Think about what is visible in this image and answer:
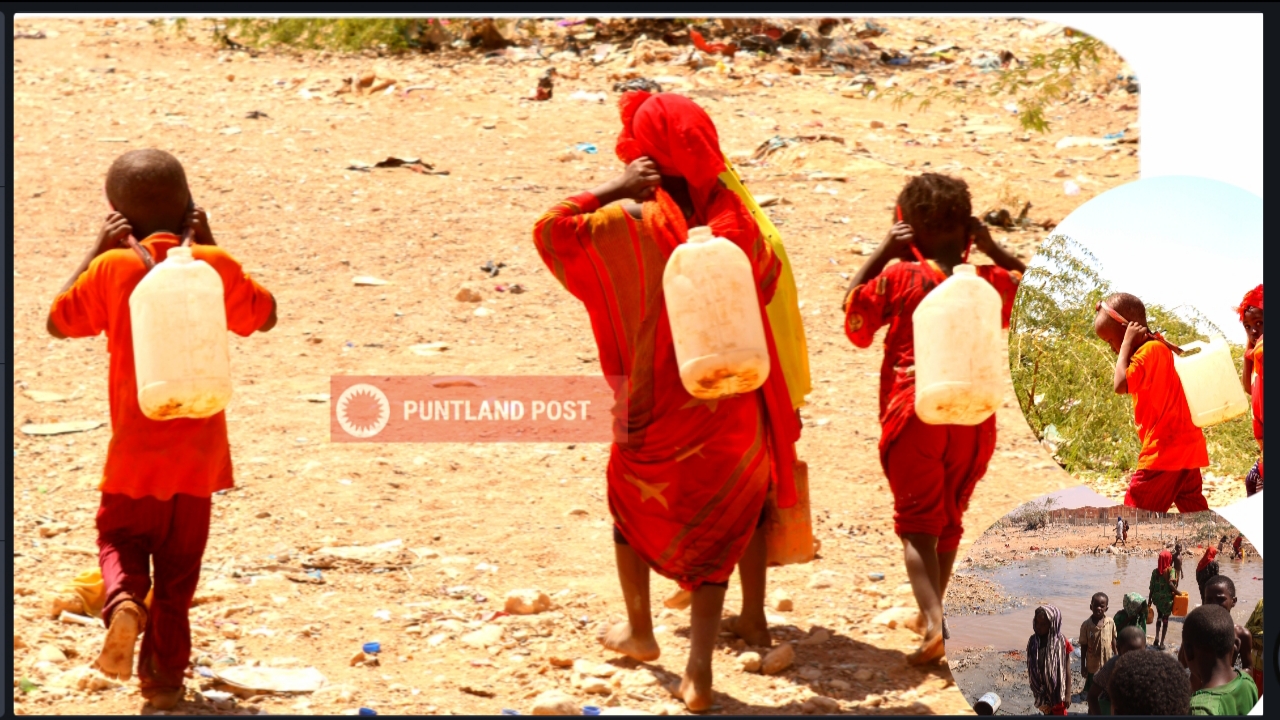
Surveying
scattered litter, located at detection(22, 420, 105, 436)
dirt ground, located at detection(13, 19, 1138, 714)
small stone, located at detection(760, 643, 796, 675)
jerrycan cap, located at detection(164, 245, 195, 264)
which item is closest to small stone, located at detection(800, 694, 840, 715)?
dirt ground, located at detection(13, 19, 1138, 714)

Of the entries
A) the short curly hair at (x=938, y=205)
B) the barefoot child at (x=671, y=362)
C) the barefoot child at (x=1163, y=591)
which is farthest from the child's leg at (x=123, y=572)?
the barefoot child at (x=1163, y=591)

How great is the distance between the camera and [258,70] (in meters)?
11.8

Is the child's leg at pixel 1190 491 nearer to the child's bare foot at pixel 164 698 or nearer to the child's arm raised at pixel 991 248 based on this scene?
the child's arm raised at pixel 991 248

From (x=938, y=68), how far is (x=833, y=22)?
3.27ft

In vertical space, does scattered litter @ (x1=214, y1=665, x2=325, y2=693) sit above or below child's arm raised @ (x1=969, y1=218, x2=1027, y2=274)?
below

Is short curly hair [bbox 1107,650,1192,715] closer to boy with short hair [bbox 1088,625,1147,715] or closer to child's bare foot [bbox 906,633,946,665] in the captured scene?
boy with short hair [bbox 1088,625,1147,715]

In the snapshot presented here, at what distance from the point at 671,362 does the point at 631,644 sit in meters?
0.97

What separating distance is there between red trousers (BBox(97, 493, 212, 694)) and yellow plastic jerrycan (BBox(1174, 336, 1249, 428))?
2.85 metres

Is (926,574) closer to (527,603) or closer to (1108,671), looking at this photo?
(1108,671)

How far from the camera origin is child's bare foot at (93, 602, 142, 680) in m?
3.88

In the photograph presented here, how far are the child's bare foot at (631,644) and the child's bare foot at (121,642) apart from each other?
143cm

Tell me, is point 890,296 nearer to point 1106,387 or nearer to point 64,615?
point 1106,387

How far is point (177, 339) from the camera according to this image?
12.6 feet

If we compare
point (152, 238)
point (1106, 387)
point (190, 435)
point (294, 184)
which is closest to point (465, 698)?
point (190, 435)
